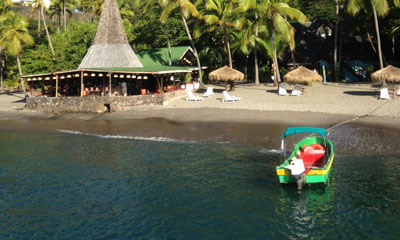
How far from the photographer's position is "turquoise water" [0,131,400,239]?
13914 mm

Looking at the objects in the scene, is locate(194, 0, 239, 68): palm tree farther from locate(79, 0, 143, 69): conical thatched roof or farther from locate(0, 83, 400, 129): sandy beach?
locate(79, 0, 143, 69): conical thatched roof

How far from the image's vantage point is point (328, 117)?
2734cm

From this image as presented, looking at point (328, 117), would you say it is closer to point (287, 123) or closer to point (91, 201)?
point (287, 123)

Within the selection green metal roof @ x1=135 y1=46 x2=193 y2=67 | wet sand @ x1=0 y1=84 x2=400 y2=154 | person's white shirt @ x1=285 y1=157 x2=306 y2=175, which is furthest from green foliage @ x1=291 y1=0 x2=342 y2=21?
person's white shirt @ x1=285 y1=157 x2=306 y2=175

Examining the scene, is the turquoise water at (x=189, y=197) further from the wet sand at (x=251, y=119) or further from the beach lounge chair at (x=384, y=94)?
the beach lounge chair at (x=384, y=94)

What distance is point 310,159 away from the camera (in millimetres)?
18891

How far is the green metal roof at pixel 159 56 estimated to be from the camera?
4588 centimetres

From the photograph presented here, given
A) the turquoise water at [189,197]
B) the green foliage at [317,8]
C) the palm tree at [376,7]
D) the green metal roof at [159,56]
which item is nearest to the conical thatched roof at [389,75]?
the palm tree at [376,7]

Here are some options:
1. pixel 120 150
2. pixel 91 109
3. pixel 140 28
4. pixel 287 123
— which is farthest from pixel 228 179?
pixel 140 28

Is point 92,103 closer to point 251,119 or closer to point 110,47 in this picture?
point 110,47

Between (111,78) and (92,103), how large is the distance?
473 centimetres

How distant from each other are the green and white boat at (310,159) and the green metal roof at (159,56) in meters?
28.1

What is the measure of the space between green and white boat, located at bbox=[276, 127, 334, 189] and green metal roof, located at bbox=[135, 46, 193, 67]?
2805cm

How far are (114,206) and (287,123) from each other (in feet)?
47.5
